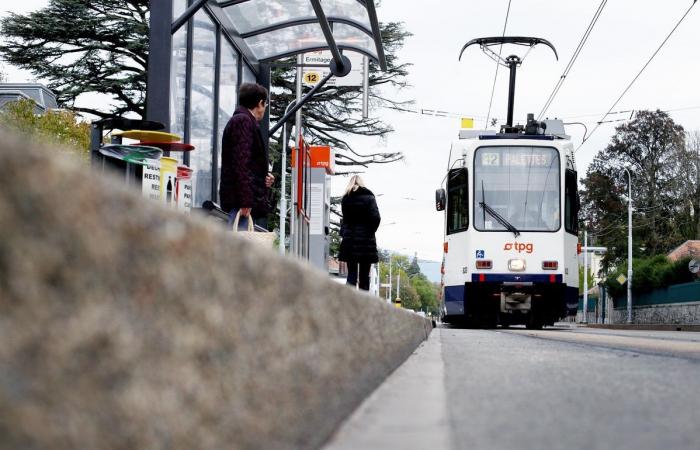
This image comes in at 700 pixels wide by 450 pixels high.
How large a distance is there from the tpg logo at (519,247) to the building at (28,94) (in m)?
21.4

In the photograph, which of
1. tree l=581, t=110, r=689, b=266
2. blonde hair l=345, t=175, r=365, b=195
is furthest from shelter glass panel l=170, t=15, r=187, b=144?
tree l=581, t=110, r=689, b=266

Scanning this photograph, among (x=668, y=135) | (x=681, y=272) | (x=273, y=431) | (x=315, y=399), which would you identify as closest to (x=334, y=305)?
(x=315, y=399)

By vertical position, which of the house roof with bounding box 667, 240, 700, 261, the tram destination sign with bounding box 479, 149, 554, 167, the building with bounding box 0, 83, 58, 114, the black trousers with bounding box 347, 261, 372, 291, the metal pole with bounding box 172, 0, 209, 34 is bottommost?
the black trousers with bounding box 347, 261, 372, 291

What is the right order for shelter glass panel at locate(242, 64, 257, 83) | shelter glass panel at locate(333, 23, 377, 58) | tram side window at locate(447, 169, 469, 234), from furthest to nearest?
tram side window at locate(447, 169, 469, 234) < shelter glass panel at locate(242, 64, 257, 83) < shelter glass panel at locate(333, 23, 377, 58)

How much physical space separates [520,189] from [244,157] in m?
10.5

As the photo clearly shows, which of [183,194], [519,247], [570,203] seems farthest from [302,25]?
[570,203]

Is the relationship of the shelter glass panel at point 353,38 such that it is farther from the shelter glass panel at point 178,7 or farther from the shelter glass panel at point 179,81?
the shelter glass panel at point 178,7

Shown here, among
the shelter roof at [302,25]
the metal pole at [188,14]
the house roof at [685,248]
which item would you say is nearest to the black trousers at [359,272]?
the shelter roof at [302,25]

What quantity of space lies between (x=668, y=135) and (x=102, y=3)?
4504cm

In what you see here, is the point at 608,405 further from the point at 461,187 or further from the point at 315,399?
the point at 461,187

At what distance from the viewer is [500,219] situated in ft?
56.2

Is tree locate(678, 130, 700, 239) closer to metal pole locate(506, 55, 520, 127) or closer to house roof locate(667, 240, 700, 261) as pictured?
house roof locate(667, 240, 700, 261)

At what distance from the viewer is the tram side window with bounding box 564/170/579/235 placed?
17.2 m

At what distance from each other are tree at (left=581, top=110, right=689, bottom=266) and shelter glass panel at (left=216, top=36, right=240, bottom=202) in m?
55.7
